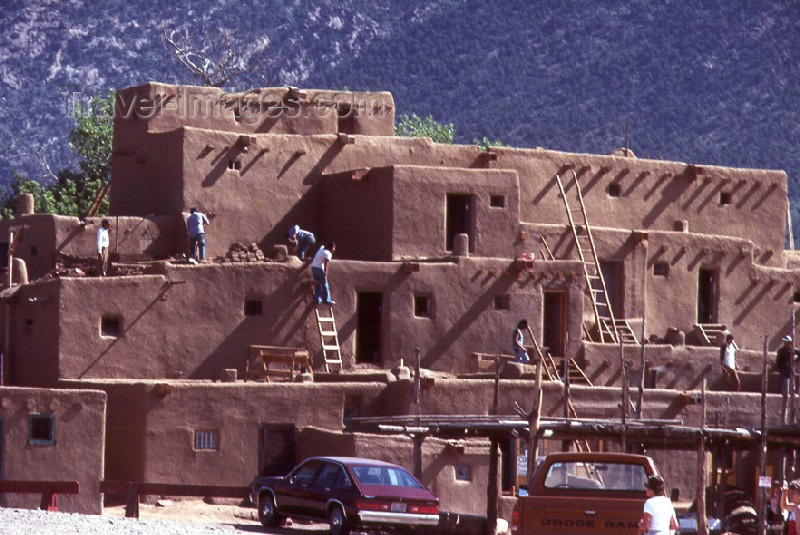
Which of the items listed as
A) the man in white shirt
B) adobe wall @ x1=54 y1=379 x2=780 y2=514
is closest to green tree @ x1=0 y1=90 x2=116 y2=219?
the man in white shirt

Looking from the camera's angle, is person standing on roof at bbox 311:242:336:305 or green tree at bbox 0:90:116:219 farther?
green tree at bbox 0:90:116:219

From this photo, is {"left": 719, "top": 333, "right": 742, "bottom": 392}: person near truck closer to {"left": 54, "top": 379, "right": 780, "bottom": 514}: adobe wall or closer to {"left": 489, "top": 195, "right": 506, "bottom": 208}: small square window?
{"left": 54, "top": 379, "right": 780, "bottom": 514}: adobe wall

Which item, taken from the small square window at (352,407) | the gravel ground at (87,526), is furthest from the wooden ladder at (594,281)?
the gravel ground at (87,526)

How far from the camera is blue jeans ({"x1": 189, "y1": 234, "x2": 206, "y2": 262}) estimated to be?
37500 mm

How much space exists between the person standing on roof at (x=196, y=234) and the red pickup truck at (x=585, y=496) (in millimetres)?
17470

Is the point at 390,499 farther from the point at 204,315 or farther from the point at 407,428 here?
the point at 204,315

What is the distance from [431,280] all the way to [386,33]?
64.7 metres

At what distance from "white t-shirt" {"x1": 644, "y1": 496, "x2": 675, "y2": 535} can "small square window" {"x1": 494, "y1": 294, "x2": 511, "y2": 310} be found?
19709mm

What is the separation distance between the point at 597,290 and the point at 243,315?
29.1 ft

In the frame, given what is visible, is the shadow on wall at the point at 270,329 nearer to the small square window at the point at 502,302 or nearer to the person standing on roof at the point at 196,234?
the person standing on roof at the point at 196,234

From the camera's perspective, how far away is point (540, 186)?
138 ft

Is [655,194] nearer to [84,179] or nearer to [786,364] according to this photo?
[786,364]

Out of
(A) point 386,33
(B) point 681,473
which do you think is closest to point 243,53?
(A) point 386,33

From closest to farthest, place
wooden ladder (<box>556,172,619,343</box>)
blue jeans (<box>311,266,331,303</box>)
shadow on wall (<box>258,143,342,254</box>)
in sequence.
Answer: blue jeans (<box>311,266,331,303</box>) < shadow on wall (<box>258,143,342,254</box>) < wooden ladder (<box>556,172,619,343</box>)
